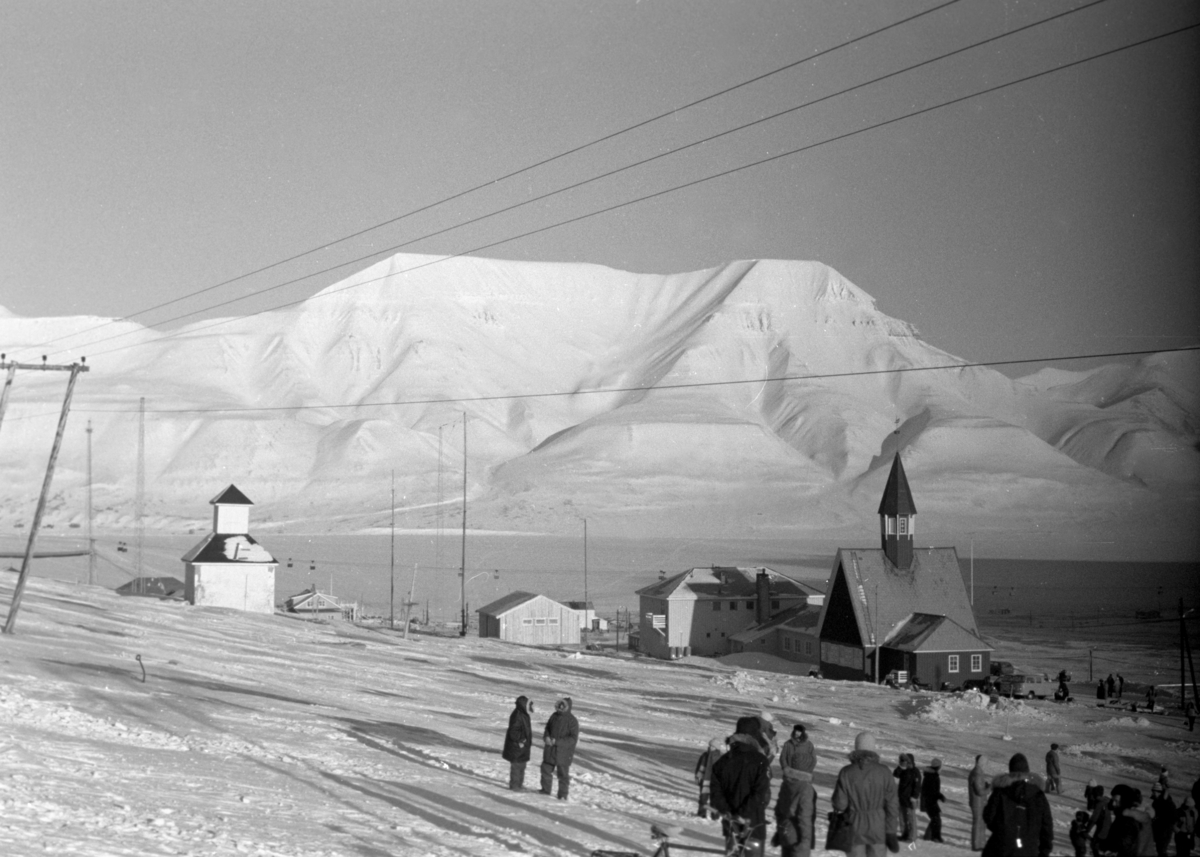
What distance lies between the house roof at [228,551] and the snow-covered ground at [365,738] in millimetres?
A: 12790

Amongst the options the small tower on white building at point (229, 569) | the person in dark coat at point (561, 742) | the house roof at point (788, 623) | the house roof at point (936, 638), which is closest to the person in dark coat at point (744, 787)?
the person in dark coat at point (561, 742)

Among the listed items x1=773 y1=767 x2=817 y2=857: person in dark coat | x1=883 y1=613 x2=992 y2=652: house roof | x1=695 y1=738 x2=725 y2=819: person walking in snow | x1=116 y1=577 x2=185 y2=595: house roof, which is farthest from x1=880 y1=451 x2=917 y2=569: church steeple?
x1=773 y1=767 x2=817 y2=857: person in dark coat

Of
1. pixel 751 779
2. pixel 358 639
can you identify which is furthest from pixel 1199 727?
pixel 751 779

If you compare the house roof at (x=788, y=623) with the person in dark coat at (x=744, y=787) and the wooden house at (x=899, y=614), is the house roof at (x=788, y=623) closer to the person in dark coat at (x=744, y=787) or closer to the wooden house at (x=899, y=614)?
the wooden house at (x=899, y=614)

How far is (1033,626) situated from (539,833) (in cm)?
8680

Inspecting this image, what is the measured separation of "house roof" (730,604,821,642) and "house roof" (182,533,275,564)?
85.9 feet

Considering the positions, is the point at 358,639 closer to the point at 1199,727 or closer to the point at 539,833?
the point at 1199,727

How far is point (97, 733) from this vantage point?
61.6ft

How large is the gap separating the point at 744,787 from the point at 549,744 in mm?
5900

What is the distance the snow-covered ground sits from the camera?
44.7ft

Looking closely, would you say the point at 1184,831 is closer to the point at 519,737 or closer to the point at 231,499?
the point at 519,737

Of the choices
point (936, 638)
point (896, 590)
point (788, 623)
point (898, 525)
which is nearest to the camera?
point (936, 638)

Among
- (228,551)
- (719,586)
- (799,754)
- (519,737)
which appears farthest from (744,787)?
(719,586)

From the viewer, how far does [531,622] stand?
234 ft
